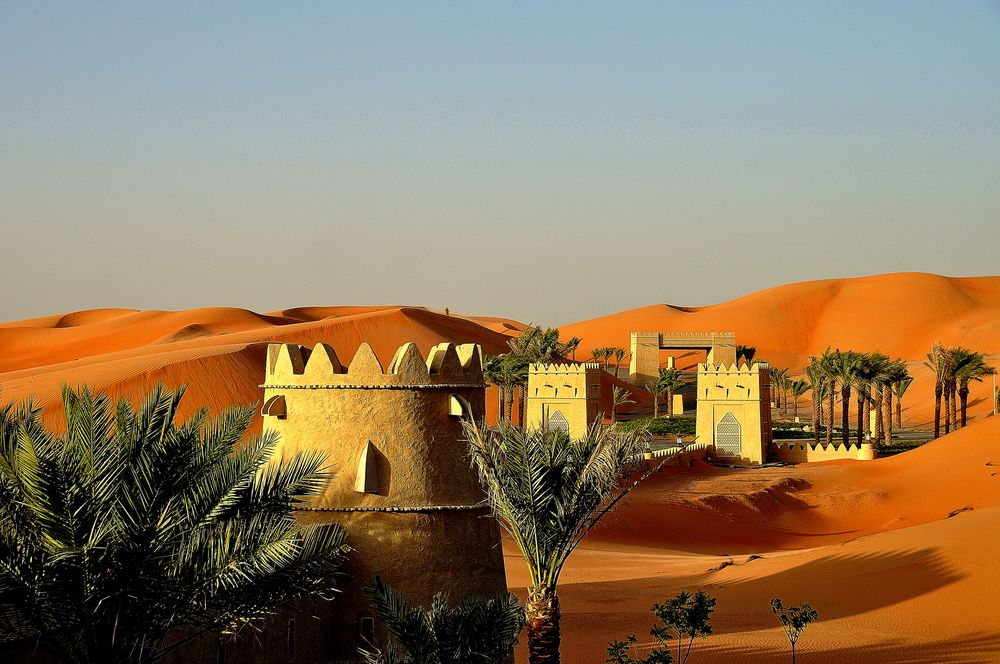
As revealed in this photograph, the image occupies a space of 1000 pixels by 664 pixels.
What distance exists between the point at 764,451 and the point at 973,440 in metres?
8.41

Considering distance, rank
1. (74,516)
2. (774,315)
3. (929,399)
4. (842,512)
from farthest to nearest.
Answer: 1. (774,315)
2. (929,399)
3. (842,512)
4. (74,516)

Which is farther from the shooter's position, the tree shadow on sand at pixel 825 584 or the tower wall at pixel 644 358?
the tower wall at pixel 644 358

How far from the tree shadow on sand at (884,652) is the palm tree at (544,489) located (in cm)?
466

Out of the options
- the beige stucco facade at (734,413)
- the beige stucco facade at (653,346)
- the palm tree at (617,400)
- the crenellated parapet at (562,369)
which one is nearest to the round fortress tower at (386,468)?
the beige stucco facade at (734,413)

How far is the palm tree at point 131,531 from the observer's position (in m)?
8.90

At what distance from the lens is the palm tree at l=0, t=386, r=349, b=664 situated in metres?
8.90

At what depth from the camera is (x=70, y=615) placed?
9711mm

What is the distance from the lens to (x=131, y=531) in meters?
9.02

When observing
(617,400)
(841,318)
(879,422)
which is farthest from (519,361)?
(841,318)

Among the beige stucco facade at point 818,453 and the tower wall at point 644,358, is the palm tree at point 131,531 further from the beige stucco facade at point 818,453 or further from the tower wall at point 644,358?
the tower wall at point 644,358

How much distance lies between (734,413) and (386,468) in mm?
35701

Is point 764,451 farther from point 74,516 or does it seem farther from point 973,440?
point 74,516

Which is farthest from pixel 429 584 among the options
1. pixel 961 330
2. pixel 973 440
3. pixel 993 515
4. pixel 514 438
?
pixel 961 330

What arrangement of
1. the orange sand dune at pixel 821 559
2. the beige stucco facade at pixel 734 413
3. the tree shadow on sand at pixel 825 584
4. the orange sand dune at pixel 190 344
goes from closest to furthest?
the orange sand dune at pixel 821 559 < the tree shadow on sand at pixel 825 584 < the beige stucco facade at pixel 734 413 < the orange sand dune at pixel 190 344
